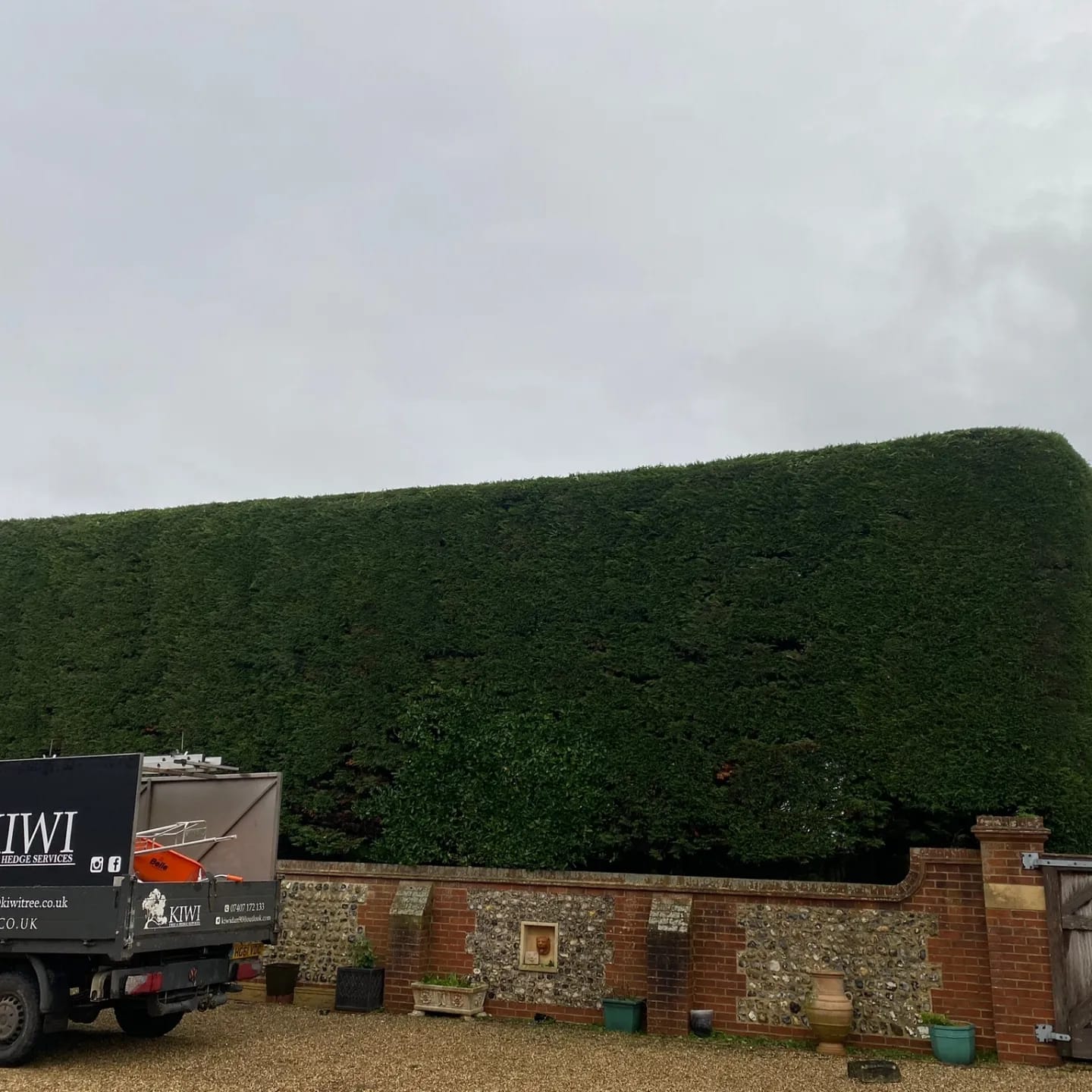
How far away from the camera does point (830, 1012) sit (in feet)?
29.3

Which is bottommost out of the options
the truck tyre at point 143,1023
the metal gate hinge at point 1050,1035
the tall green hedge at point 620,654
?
the truck tyre at point 143,1023

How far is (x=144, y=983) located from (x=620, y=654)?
19.2 feet

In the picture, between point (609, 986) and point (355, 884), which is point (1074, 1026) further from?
point (355, 884)

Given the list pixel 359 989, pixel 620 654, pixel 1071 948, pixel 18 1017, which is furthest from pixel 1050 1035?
pixel 18 1017

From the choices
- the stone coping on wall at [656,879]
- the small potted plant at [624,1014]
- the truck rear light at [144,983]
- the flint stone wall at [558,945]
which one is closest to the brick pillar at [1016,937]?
the stone coping on wall at [656,879]

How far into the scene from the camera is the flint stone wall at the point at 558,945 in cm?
1030

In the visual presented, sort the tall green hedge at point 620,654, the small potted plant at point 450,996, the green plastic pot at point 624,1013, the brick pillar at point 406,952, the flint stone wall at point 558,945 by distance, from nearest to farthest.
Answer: the green plastic pot at point 624,1013
the tall green hedge at point 620,654
the flint stone wall at point 558,945
the small potted plant at point 450,996
the brick pillar at point 406,952

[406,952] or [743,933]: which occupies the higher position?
[743,933]

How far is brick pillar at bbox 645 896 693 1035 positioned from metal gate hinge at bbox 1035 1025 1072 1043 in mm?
3108

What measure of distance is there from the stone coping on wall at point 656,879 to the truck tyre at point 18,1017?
4.03m

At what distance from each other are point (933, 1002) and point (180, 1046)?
6.83 meters

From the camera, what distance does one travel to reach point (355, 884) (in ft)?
37.6

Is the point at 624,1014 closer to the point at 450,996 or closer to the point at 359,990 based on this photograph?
the point at 450,996

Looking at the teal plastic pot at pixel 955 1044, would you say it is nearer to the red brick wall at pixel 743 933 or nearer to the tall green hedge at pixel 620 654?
the red brick wall at pixel 743 933
